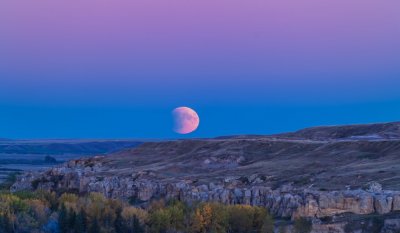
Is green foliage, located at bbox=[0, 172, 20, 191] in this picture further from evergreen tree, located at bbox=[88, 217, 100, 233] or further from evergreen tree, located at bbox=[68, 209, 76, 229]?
evergreen tree, located at bbox=[88, 217, 100, 233]

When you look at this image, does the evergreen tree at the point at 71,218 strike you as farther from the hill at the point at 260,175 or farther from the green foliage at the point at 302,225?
the green foliage at the point at 302,225

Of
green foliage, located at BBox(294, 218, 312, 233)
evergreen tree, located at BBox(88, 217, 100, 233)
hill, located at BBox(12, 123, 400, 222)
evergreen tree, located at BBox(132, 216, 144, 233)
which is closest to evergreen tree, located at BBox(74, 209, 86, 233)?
evergreen tree, located at BBox(88, 217, 100, 233)

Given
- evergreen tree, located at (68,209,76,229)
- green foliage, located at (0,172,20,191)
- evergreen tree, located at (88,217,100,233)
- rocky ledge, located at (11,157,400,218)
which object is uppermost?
green foliage, located at (0,172,20,191)

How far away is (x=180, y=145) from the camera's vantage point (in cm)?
8894

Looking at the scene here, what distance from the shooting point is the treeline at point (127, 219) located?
121ft

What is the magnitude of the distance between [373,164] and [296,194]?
12.6m

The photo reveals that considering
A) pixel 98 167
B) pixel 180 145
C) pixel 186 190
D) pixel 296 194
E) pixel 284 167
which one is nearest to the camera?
pixel 296 194

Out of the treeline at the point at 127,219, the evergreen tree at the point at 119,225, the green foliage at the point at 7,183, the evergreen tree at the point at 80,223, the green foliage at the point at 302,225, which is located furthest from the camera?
the green foliage at the point at 7,183

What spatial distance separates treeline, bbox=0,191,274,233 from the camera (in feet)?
A: 121

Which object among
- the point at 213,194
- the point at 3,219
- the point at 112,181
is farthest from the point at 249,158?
the point at 3,219

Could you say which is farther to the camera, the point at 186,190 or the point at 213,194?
the point at 186,190

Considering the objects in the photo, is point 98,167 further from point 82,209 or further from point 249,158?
point 82,209

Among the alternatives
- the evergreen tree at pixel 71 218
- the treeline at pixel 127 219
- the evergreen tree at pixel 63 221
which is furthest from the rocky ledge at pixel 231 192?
the evergreen tree at pixel 63 221

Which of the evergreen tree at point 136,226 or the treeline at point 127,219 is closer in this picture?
the treeline at point 127,219
